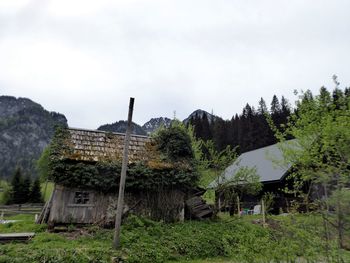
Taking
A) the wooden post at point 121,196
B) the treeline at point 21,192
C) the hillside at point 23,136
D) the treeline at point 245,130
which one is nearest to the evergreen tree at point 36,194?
the treeline at point 21,192

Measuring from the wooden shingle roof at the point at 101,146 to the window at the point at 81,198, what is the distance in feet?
5.64

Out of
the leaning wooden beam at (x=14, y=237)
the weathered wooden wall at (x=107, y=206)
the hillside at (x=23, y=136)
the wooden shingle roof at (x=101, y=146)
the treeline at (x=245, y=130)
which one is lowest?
the leaning wooden beam at (x=14, y=237)

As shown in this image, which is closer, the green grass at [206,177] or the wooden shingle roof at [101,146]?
the wooden shingle roof at [101,146]

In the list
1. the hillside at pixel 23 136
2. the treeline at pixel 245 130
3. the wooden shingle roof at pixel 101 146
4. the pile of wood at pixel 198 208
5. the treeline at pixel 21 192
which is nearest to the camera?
the wooden shingle roof at pixel 101 146

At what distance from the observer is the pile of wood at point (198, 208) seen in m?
15.4

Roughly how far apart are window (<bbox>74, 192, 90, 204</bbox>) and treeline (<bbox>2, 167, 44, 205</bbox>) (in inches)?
1024

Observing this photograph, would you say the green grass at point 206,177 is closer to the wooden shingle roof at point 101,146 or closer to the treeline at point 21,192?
the wooden shingle roof at point 101,146

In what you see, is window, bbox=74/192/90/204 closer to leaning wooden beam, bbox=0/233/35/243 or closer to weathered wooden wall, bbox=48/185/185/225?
weathered wooden wall, bbox=48/185/185/225

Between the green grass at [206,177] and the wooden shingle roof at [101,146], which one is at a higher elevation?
the wooden shingle roof at [101,146]

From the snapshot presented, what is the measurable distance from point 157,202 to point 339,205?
391 inches

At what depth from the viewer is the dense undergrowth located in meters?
4.94

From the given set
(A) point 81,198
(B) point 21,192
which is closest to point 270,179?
(A) point 81,198

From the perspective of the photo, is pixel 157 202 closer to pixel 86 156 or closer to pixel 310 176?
pixel 86 156

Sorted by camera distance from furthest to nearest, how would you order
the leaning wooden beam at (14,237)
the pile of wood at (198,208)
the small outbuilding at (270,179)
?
the small outbuilding at (270,179)
the pile of wood at (198,208)
the leaning wooden beam at (14,237)
